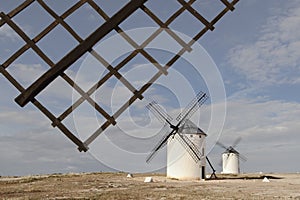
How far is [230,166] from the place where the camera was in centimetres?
5034

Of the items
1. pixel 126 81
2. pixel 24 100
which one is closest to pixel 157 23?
pixel 126 81

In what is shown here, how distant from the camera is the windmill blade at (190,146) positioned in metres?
32.8

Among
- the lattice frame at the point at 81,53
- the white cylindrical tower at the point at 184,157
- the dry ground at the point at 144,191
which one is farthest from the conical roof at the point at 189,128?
the lattice frame at the point at 81,53

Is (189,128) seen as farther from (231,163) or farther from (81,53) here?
(81,53)

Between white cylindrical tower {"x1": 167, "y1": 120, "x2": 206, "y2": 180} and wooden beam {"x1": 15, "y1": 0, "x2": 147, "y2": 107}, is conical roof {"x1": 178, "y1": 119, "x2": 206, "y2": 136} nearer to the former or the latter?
white cylindrical tower {"x1": 167, "y1": 120, "x2": 206, "y2": 180}

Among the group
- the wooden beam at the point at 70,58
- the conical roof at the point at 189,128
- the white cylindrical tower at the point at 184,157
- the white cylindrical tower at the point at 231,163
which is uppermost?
the white cylindrical tower at the point at 231,163

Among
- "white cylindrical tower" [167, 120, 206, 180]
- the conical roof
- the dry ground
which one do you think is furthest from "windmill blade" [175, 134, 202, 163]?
the dry ground

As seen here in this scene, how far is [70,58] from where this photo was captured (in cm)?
769

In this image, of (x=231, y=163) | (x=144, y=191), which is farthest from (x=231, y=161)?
(x=144, y=191)

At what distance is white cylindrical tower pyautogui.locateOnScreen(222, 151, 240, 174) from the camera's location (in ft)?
164

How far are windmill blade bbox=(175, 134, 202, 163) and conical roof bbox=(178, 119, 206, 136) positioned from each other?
0.62 metres

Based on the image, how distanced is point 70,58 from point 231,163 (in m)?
45.1

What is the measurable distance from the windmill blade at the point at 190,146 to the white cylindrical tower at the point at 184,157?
12 cm

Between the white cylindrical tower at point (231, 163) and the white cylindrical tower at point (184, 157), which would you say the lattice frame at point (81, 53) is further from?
the white cylindrical tower at point (231, 163)
